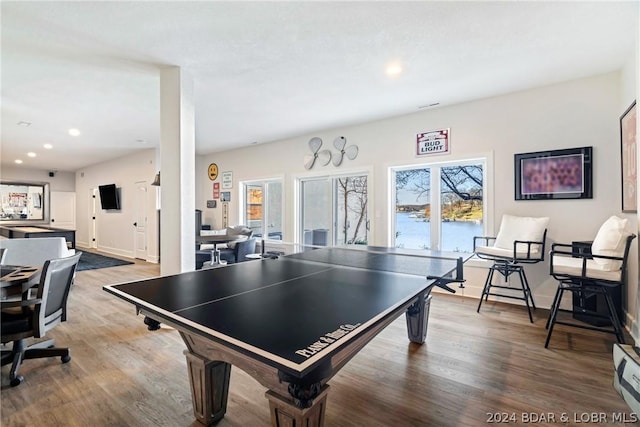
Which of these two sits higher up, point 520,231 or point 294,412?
point 520,231

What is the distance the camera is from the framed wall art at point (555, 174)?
3279mm

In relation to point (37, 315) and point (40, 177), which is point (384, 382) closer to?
point (37, 315)

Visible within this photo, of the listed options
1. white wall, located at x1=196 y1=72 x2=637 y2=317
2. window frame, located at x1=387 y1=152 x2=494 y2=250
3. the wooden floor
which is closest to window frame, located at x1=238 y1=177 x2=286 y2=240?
white wall, located at x1=196 y1=72 x2=637 y2=317

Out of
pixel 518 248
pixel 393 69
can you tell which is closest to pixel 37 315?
pixel 393 69

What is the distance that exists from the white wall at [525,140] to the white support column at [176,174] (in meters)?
2.81

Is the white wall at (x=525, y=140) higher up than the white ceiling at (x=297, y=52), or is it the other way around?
the white ceiling at (x=297, y=52)

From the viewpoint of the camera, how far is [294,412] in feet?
3.33

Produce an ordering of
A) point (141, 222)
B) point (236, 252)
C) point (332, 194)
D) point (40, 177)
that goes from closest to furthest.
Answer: point (236, 252) < point (332, 194) < point (141, 222) < point (40, 177)

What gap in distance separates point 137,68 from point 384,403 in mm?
3635

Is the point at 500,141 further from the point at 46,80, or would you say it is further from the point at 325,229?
the point at 46,80

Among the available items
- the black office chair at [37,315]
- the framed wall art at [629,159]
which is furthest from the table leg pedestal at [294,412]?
the framed wall art at [629,159]

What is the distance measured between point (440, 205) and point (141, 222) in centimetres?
684

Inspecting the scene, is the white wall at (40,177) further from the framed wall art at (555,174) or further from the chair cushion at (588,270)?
the chair cushion at (588,270)

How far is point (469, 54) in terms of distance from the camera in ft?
9.00
